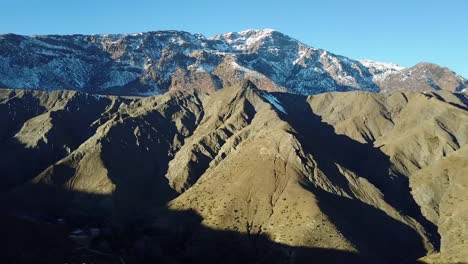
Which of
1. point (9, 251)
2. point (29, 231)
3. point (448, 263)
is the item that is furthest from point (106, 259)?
point (448, 263)

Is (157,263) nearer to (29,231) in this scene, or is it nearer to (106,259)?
(106,259)

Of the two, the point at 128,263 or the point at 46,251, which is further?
the point at 128,263

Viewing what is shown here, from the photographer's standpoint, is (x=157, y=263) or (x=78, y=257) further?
(x=157, y=263)

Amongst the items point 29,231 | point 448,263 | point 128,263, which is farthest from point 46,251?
point 448,263

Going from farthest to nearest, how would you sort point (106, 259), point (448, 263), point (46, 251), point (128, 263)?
point (448, 263) → point (128, 263) → point (106, 259) → point (46, 251)

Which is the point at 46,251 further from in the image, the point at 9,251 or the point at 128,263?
the point at 128,263

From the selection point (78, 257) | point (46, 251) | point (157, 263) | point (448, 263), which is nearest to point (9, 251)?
point (46, 251)

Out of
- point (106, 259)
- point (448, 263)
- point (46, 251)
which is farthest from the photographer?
point (448, 263)

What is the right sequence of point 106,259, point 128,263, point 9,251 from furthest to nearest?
1. point 128,263
2. point 106,259
3. point 9,251

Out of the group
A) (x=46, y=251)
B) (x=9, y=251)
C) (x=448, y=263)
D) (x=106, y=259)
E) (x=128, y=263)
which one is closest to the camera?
(x=9, y=251)
